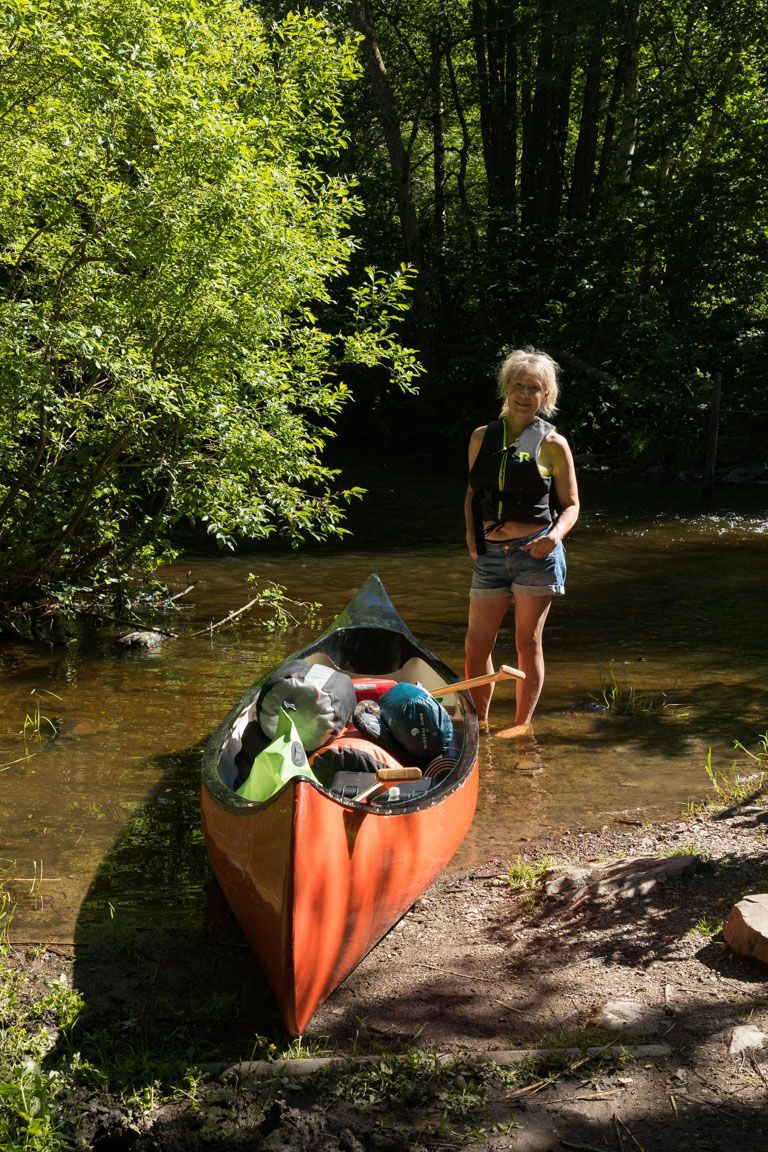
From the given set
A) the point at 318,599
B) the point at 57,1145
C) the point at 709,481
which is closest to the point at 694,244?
the point at 709,481

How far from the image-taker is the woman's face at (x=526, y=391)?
4.87 metres

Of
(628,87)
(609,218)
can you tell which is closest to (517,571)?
(609,218)

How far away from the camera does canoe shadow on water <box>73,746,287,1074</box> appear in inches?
114

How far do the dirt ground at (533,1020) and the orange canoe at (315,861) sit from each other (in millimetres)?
165

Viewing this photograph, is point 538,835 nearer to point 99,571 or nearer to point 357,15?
point 99,571

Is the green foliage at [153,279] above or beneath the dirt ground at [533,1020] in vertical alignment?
above

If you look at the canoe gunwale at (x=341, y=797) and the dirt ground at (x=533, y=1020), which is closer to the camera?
the dirt ground at (x=533, y=1020)

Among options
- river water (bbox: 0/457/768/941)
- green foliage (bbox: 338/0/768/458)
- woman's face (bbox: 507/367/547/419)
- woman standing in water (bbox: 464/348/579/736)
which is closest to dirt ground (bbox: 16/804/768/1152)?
Answer: river water (bbox: 0/457/768/941)

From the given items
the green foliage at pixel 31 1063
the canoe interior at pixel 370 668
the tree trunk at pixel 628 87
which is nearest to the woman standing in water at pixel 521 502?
the canoe interior at pixel 370 668

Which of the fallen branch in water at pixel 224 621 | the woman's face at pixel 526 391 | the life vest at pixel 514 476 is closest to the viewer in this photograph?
the woman's face at pixel 526 391

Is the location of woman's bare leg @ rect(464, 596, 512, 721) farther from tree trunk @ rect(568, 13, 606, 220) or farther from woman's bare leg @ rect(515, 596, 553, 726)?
tree trunk @ rect(568, 13, 606, 220)

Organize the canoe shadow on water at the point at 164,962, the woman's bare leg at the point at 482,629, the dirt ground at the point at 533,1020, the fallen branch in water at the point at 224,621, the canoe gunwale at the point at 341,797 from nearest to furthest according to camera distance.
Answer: the dirt ground at the point at 533,1020 < the canoe shadow on water at the point at 164,962 < the canoe gunwale at the point at 341,797 < the woman's bare leg at the point at 482,629 < the fallen branch in water at the point at 224,621

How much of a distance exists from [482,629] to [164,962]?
2578mm

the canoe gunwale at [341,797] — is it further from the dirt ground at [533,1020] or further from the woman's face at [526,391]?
the woman's face at [526,391]
